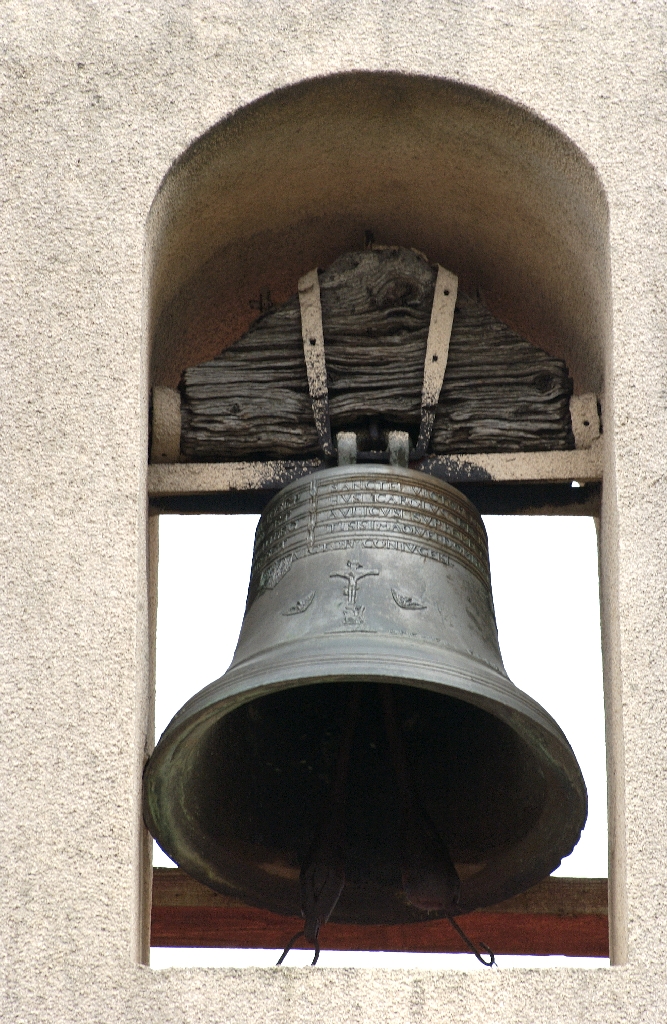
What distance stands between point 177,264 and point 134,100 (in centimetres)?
40

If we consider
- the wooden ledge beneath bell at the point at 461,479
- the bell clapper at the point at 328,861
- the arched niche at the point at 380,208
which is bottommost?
the bell clapper at the point at 328,861

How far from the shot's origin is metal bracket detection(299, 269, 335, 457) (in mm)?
4238

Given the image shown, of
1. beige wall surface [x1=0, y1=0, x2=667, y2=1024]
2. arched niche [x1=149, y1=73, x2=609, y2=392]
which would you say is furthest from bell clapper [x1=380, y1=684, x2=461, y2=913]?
Answer: arched niche [x1=149, y1=73, x2=609, y2=392]

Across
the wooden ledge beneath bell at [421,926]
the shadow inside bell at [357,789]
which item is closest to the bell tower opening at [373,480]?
the shadow inside bell at [357,789]

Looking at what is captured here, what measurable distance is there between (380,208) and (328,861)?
1465 mm

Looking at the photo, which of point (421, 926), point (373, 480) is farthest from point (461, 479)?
point (421, 926)

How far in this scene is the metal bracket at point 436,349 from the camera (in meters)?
4.23

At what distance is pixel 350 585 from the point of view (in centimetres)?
379

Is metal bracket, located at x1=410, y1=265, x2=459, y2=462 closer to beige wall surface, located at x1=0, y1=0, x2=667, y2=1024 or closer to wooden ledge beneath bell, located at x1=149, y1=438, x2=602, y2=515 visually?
wooden ledge beneath bell, located at x1=149, y1=438, x2=602, y2=515

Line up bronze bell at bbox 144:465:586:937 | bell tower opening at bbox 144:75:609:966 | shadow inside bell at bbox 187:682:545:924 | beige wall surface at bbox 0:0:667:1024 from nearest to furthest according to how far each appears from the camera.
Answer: beige wall surface at bbox 0:0:667:1024, bronze bell at bbox 144:465:586:937, bell tower opening at bbox 144:75:609:966, shadow inside bell at bbox 187:682:545:924

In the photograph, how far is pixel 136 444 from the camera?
3850 mm

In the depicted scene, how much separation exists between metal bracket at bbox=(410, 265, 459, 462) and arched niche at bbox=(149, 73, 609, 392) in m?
0.17

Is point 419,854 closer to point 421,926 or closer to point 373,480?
point 373,480

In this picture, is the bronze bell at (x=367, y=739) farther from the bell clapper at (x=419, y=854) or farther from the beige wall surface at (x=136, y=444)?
the beige wall surface at (x=136, y=444)
